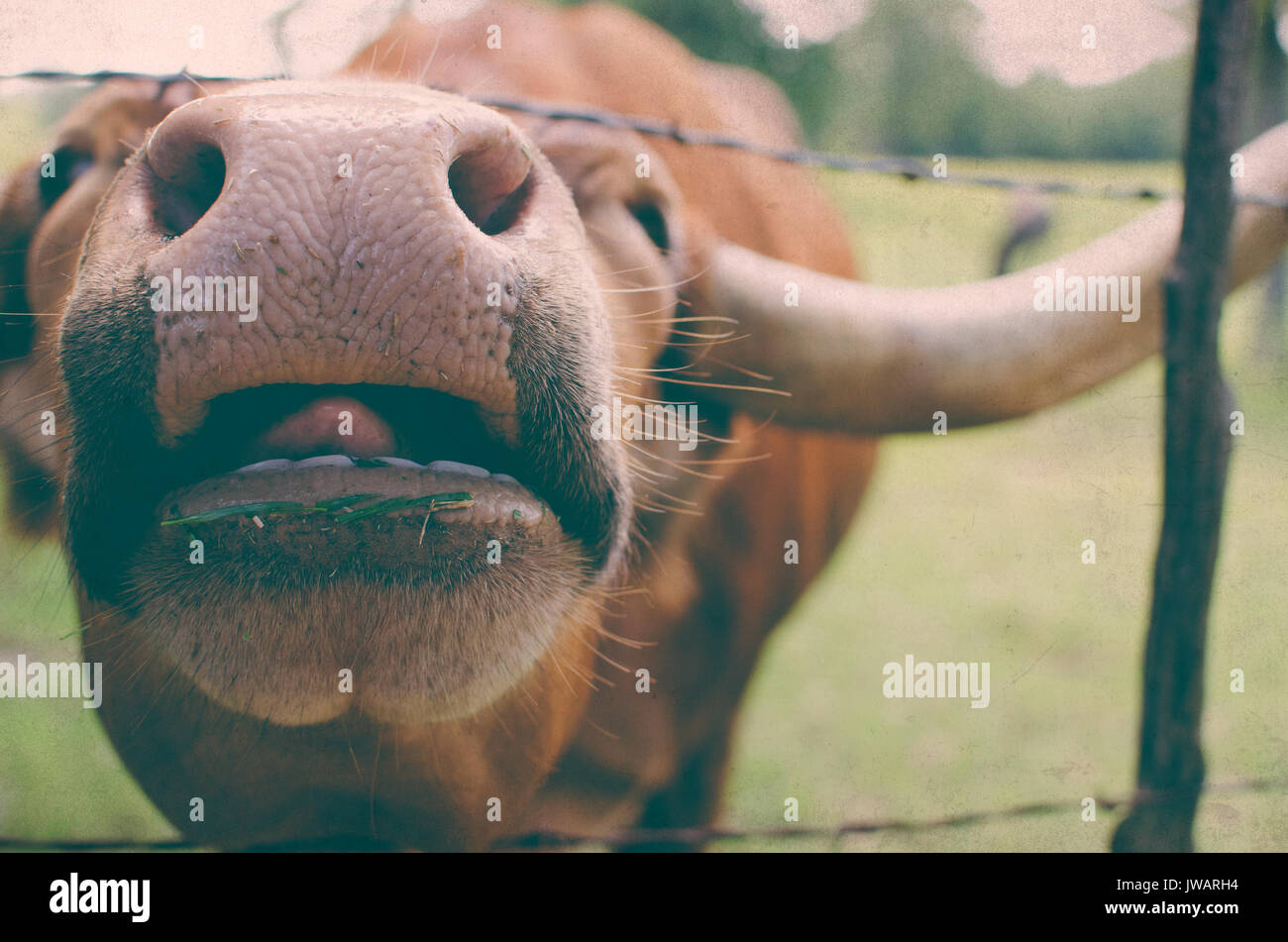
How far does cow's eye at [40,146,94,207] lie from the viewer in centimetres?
164

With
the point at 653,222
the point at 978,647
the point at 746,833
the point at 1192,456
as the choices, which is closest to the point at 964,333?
the point at 1192,456

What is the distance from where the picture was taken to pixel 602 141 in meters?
1.75

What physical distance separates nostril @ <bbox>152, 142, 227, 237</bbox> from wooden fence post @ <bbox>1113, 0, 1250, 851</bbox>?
148 cm

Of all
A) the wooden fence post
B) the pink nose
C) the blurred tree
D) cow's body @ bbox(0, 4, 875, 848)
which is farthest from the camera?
the blurred tree

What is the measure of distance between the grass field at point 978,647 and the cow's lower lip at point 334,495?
803 millimetres

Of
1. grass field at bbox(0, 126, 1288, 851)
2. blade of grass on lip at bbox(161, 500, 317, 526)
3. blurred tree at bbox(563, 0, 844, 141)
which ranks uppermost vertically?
blurred tree at bbox(563, 0, 844, 141)

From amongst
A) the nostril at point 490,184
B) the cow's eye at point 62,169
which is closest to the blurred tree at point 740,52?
the cow's eye at point 62,169

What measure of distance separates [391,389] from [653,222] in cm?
73

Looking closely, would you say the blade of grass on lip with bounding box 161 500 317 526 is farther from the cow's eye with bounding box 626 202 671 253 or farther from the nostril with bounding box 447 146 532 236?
the cow's eye with bounding box 626 202 671 253

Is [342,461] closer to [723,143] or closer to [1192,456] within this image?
[723,143]

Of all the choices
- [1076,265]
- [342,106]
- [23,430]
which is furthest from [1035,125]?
[23,430]

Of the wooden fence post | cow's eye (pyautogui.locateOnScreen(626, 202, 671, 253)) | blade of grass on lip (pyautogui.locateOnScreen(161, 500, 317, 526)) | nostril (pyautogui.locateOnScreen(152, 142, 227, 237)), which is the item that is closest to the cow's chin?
blade of grass on lip (pyautogui.locateOnScreen(161, 500, 317, 526))

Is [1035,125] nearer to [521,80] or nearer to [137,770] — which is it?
[521,80]

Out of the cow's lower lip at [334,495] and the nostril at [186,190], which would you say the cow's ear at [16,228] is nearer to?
the nostril at [186,190]
